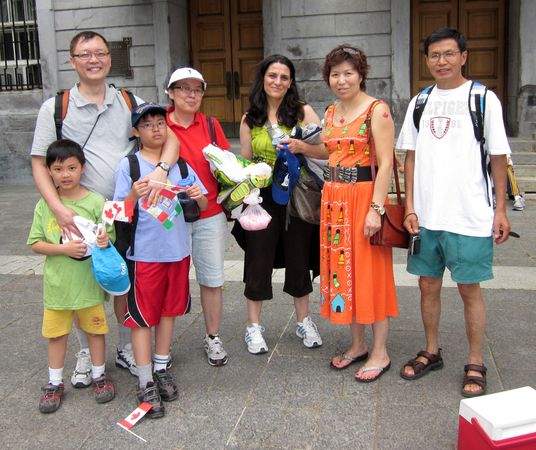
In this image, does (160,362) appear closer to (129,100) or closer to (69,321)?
(69,321)

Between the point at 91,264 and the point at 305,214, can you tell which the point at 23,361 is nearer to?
the point at 91,264

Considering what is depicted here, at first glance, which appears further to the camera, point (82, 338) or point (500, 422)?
point (82, 338)

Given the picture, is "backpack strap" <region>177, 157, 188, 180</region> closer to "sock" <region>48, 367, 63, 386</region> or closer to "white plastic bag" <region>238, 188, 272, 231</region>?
"white plastic bag" <region>238, 188, 272, 231</region>

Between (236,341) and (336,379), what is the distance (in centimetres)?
91

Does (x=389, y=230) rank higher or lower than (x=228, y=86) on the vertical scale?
lower

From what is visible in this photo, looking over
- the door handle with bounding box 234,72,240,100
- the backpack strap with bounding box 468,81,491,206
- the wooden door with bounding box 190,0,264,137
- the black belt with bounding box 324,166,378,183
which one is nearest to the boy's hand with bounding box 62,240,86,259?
the black belt with bounding box 324,166,378,183

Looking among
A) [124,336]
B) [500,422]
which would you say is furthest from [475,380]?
[124,336]

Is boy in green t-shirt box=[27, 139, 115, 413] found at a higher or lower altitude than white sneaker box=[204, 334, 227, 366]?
higher

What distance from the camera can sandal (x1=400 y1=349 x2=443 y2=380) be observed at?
3.52 metres

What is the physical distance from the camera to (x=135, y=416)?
10.3ft

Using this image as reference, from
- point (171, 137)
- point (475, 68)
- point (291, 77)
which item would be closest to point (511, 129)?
point (475, 68)

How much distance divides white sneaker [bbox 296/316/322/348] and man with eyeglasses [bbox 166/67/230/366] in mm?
552

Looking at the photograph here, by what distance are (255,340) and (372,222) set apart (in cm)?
122

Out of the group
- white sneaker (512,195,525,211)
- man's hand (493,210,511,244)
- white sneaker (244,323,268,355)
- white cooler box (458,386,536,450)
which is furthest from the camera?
white sneaker (512,195,525,211)
